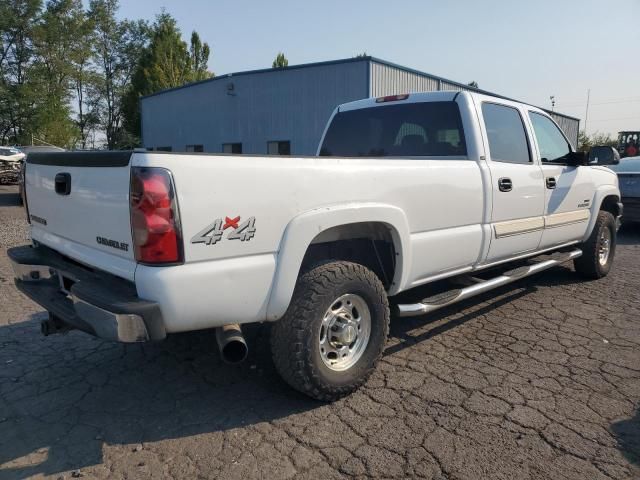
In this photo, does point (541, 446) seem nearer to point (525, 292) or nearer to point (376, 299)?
point (376, 299)

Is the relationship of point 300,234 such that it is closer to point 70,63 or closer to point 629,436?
point 629,436

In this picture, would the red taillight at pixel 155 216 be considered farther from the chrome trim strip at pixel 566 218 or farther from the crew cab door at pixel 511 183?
the chrome trim strip at pixel 566 218

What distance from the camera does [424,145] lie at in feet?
13.9

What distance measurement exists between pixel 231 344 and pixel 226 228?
63 cm

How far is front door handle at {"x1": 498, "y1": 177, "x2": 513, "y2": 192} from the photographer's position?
3.99 m

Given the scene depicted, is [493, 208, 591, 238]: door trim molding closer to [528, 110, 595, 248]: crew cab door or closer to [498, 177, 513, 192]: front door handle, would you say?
[528, 110, 595, 248]: crew cab door

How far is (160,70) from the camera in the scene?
3669 cm

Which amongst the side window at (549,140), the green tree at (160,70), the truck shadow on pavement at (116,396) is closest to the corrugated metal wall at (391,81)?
the side window at (549,140)

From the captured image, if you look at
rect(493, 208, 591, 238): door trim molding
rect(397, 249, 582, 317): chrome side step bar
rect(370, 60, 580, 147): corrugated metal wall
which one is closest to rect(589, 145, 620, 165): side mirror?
rect(493, 208, 591, 238): door trim molding

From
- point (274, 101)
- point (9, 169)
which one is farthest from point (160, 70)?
point (274, 101)

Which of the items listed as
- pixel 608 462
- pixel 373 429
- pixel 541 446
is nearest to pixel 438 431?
pixel 373 429

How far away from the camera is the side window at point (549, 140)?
486cm

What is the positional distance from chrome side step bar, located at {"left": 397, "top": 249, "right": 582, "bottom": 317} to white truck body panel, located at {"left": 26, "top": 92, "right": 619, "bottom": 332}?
16 cm

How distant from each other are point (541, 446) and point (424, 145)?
258 cm
